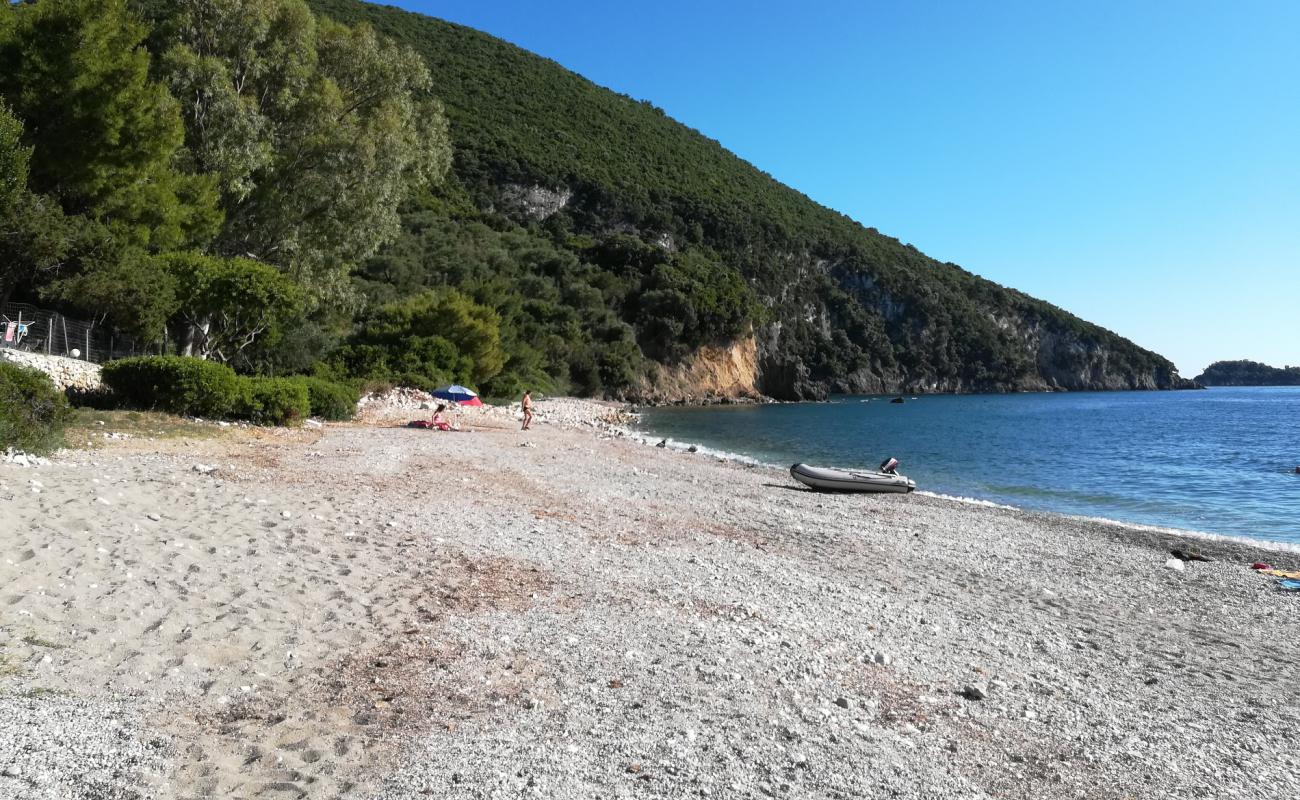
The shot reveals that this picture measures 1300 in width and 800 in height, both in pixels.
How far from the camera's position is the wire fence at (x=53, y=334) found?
2195 centimetres

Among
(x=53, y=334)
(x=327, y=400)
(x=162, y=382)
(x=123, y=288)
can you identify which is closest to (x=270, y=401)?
(x=162, y=382)

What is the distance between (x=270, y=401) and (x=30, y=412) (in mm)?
8873

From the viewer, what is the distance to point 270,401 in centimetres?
2092

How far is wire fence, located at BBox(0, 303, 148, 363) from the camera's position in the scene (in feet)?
72.0

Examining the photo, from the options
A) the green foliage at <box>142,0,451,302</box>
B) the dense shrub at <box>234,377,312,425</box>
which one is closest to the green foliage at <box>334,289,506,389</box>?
the green foliage at <box>142,0,451,302</box>

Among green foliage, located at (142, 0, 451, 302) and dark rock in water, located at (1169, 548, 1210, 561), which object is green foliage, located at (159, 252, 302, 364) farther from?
dark rock in water, located at (1169, 548, 1210, 561)

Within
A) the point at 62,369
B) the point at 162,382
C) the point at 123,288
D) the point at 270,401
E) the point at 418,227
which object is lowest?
the point at 270,401

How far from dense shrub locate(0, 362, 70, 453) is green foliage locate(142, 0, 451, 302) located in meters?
16.3

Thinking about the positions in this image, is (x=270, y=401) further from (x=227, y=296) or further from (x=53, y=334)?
(x=53, y=334)

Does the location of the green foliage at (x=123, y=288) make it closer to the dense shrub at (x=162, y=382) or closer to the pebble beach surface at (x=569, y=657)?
the dense shrub at (x=162, y=382)

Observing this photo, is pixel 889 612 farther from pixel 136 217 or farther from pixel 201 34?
pixel 201 34

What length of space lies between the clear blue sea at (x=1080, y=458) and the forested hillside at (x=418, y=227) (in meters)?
18.2

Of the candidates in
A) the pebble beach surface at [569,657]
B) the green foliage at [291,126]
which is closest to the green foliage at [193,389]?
the pebble beach surface at [569,657]

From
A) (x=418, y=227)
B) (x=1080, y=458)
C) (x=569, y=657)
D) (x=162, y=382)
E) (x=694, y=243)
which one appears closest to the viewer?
(x=569, y=657)
